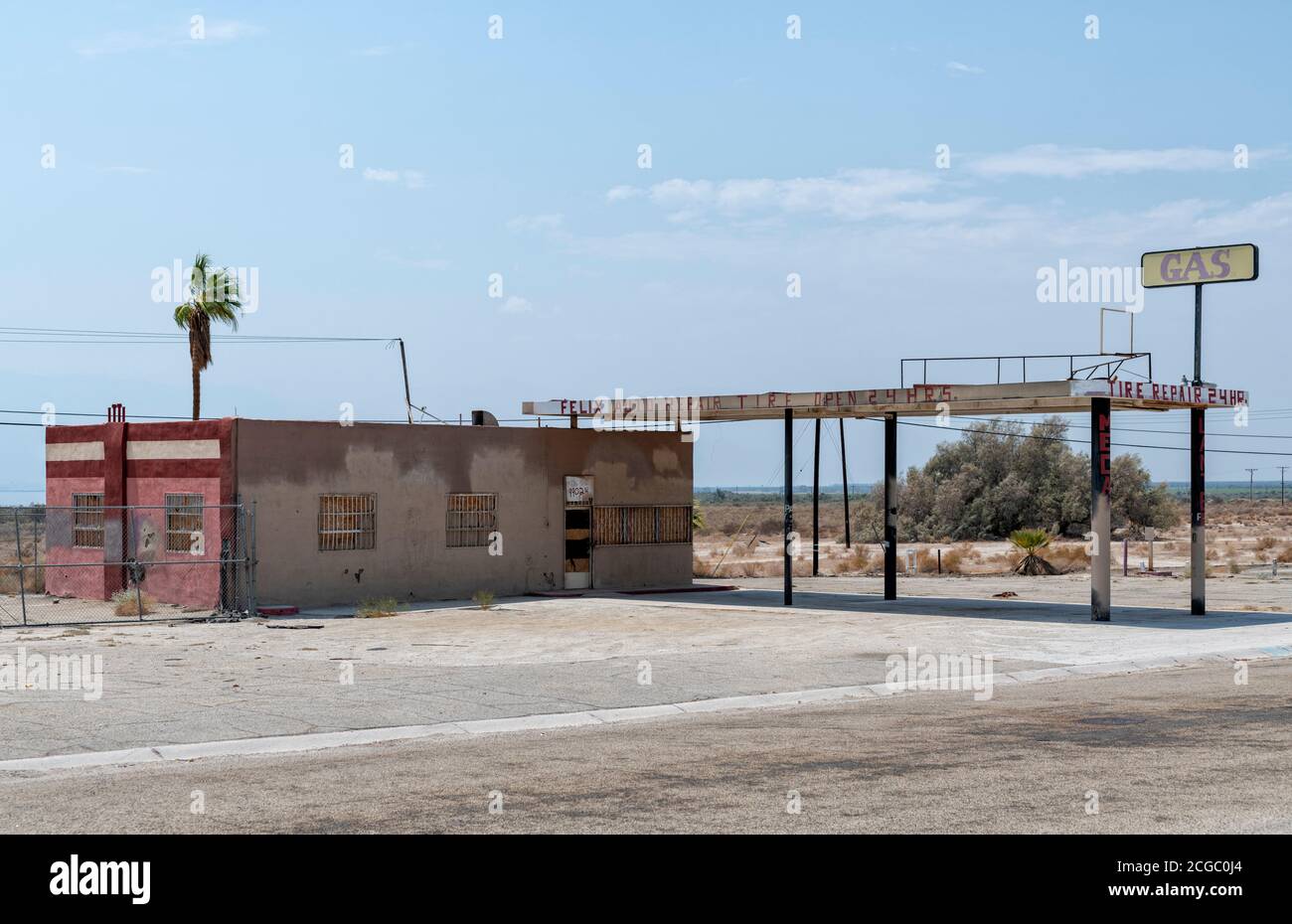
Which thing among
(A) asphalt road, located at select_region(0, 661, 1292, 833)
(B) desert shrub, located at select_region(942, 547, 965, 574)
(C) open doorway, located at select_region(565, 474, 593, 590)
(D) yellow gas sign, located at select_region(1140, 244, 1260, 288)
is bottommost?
(B) desert shrub, located at select_region(942, 547, 965, 574)

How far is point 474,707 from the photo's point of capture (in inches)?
632

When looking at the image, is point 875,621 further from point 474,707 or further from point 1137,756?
point 1137,756

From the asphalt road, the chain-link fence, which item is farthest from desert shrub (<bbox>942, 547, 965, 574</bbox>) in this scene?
the asphalt road

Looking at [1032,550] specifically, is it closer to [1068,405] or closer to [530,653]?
[1068,405]

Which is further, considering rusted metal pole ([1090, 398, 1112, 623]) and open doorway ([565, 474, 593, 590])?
open doorway ([565, 474, 593, 590])

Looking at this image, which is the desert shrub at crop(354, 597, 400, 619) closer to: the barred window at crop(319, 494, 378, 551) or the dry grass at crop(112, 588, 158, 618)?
the barred window at crop(319, 494, 378, 551)

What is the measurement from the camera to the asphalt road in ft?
31.3

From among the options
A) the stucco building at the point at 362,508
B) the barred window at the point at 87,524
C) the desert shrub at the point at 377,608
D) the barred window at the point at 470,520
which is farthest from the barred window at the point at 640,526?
the barred window at the point at 87,524

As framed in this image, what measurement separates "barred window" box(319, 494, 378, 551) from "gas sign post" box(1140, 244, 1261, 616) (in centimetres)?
1657

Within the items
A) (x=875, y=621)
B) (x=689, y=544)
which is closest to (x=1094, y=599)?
(x=875, y=621)

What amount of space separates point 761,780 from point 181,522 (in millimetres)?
20642

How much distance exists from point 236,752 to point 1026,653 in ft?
41.9

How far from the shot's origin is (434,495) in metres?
30.9

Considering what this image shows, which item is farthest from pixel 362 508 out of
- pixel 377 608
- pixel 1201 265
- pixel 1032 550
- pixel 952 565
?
pixel 952 565
